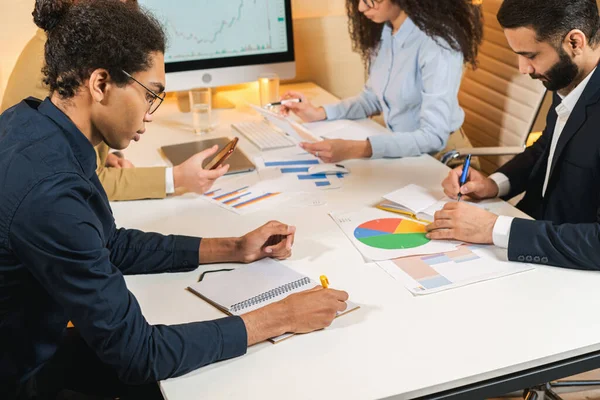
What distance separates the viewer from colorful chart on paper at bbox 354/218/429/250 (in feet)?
5.20

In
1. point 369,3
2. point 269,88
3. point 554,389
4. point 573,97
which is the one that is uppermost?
point 369,3

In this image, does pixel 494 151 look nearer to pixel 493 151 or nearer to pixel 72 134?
pixel 493 151

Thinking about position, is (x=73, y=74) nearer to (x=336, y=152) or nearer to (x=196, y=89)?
(x=336, y=152)

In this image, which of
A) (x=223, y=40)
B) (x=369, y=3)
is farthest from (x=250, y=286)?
(x=223, y=40)

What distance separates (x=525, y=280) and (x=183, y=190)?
1.00 meters

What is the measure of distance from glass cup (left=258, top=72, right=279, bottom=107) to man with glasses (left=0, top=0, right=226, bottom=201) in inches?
32.0

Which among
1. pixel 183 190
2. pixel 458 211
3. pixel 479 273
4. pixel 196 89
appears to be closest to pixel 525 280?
pixel 479 273

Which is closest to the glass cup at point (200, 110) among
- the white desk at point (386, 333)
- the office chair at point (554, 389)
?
the white desk at point (386, 333)

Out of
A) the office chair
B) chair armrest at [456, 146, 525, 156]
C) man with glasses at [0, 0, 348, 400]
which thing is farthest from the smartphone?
the office chair

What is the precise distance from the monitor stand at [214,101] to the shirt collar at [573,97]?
1399 millimetres

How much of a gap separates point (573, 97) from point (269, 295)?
972 mm

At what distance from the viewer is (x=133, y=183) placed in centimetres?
186

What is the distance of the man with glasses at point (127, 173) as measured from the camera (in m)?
1.81

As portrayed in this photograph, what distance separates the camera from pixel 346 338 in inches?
48.9
